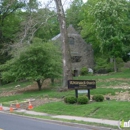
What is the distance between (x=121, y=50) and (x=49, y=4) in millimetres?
15110

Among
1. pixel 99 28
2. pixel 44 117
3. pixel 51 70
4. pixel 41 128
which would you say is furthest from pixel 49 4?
pixel 41 128

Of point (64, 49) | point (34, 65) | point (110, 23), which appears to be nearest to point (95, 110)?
point (64, 49)

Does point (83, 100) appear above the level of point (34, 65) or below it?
below

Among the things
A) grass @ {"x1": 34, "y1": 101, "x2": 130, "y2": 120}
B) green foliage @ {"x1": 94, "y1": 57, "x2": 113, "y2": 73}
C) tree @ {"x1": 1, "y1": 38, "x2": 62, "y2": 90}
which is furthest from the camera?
green foliage @ {"x1": 94, "y1": 57, "x2": 113, "y2": 73}

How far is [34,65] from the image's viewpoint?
2981cm

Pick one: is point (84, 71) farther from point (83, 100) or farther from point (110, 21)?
point (83, 100)

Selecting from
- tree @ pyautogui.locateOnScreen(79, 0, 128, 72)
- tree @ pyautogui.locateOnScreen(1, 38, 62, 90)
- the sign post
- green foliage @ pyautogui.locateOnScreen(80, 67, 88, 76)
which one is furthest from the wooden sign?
green foliage @ pyautogui.locateOnScreen(80, 67, 88, 76)

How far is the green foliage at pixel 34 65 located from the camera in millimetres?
29016

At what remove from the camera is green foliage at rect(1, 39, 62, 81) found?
95.2 feet

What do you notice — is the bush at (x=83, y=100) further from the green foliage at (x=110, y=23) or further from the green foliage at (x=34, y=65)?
the green foliage at (x=110, y=23)

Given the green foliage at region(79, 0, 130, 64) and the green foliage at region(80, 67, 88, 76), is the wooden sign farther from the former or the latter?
the green foliage at region(80, 67, 88, 76)

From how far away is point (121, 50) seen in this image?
39500 mm

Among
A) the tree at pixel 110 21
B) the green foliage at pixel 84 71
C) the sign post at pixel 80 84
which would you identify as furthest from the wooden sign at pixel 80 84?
the green foliage at pixel 84 71

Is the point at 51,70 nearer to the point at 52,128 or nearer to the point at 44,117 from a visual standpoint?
the point at 44,117
